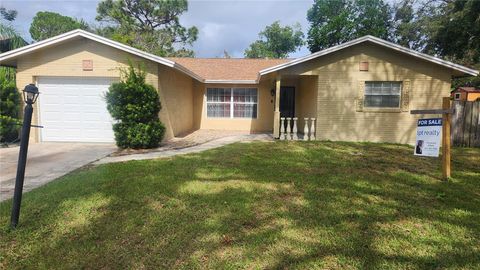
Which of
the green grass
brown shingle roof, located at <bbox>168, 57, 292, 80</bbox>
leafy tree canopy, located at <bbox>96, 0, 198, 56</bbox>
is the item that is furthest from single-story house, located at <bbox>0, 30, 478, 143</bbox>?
leafy tree canopy, located at <bbox>96, 0, 198, 56</bbox>

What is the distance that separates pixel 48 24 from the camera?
40531 mm

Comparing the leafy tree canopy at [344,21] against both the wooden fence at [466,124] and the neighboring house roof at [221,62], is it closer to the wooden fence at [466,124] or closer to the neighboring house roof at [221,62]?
the neighboring house roof at [221,62]

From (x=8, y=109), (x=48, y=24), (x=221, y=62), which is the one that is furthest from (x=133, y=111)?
(x=48, y=24)

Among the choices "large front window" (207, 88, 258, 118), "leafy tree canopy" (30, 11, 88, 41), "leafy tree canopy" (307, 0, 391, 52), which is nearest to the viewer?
"large front window" (207, 88, 258, 118)

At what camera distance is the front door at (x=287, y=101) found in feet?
51.9

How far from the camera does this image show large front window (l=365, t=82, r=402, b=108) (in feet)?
37.8

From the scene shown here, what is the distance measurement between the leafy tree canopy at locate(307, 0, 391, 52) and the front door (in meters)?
13.8

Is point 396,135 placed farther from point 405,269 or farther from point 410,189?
point 405,269

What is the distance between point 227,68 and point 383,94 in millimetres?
8888

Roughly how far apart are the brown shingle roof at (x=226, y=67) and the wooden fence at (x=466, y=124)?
874 cm

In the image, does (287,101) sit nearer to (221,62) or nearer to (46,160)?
(221,62)

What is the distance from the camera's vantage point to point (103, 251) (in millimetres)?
3258

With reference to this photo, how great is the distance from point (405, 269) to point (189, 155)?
616 cm

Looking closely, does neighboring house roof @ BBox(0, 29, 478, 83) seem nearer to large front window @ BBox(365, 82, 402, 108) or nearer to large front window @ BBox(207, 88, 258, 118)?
large front window @ BBox(207, 88, 258, 118)
